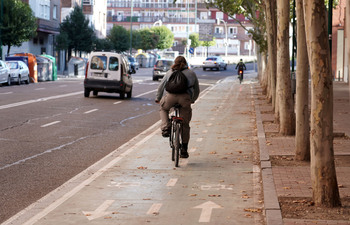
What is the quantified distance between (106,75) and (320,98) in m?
24.6

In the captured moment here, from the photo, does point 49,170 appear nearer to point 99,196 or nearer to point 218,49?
point 99,196

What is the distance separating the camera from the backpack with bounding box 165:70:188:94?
1298 centimetres

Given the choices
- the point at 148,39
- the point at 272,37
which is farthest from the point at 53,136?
the point at 148,39

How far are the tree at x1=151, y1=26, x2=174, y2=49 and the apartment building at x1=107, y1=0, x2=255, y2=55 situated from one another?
31.3ft

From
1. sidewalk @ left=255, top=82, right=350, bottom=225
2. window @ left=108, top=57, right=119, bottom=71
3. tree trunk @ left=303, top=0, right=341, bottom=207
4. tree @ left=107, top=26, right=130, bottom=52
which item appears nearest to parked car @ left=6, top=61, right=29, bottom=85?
window @ left=108, top=57, right=119, bottom=71

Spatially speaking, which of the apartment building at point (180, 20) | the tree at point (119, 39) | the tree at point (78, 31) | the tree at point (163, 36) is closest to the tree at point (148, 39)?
the tree at point (163, 36)

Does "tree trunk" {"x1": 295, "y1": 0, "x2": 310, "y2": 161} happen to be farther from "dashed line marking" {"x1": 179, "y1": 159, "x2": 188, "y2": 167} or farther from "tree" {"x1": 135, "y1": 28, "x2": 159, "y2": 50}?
"tree" {"x1": 135, "y1": 28, "x2": 159, "y2": 50}

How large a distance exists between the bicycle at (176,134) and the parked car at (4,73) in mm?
31589

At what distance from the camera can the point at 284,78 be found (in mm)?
17922

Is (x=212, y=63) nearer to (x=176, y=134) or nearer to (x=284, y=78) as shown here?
(x=284, y=78)

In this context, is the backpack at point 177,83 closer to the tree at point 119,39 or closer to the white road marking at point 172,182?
the white road marking at point 172,182

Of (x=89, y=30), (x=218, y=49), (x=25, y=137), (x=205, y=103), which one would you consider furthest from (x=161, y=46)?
(x=25, y=137)

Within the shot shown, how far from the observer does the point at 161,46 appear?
134625 mm

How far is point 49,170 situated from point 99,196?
106 inches
